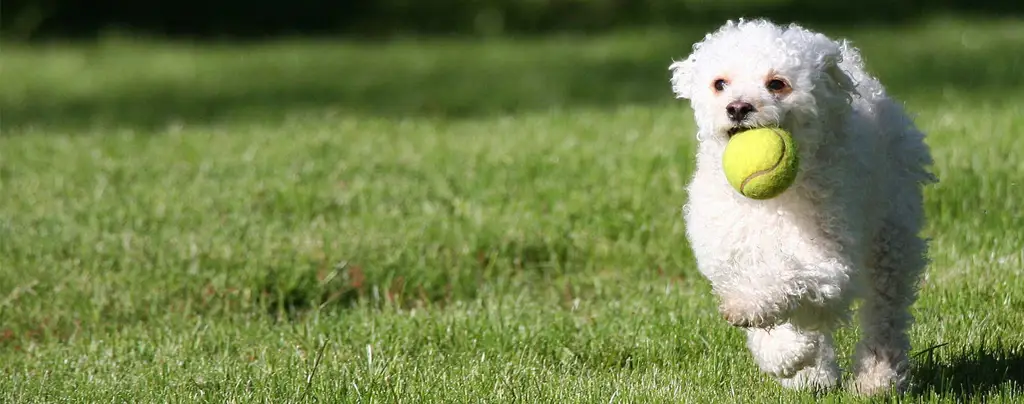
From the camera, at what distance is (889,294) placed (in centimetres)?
496

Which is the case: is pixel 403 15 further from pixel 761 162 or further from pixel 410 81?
pixel 761 162

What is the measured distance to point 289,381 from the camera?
500cm

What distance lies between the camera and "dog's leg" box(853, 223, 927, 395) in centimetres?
490

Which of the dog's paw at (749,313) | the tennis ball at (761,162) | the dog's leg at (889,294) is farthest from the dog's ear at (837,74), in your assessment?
the dog's paw at (749,313)

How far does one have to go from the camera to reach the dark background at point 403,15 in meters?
22.4

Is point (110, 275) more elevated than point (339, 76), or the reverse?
point (339, 76)

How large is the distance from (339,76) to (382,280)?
10.9 metres

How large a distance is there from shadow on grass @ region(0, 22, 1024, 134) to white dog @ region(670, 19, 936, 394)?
30.3 ft

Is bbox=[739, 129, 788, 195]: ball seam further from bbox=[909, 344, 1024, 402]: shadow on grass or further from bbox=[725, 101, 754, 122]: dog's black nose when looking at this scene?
bbox=[909, 344, 1024, 402]: shadow on grass

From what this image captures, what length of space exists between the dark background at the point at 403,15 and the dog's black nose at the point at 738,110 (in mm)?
18030

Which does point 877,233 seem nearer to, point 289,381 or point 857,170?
point 857,170

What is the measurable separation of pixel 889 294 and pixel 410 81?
1269cm

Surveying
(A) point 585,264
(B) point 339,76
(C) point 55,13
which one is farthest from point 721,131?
(C) point 55,13

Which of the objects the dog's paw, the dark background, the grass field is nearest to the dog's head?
the dog's paw
